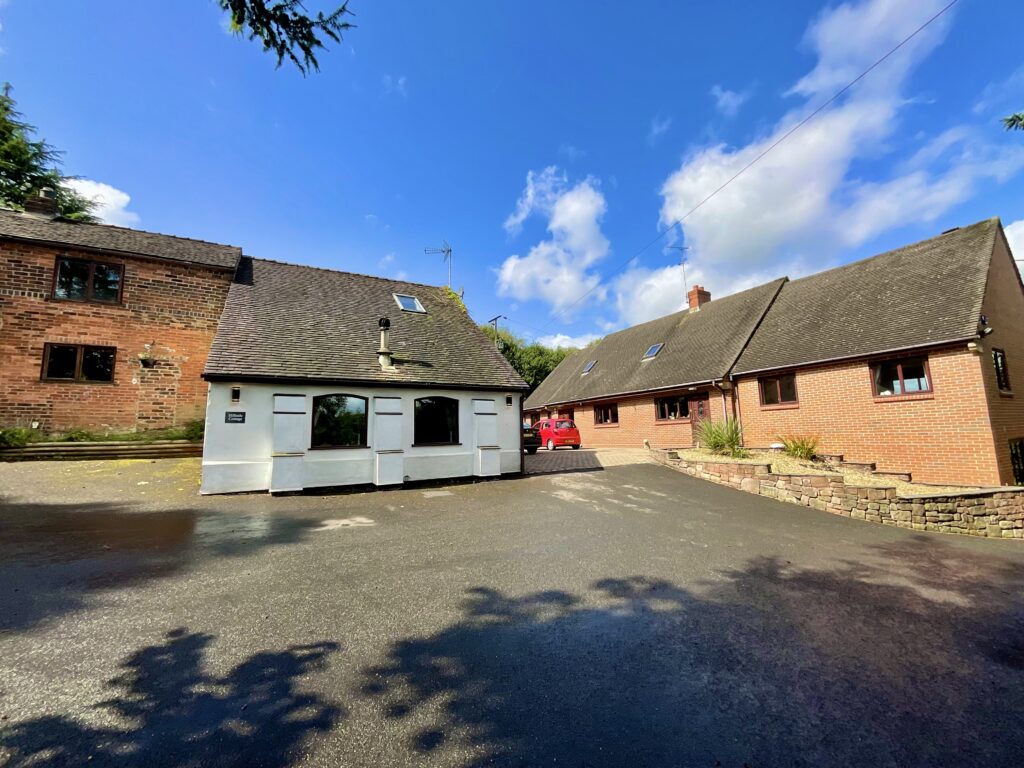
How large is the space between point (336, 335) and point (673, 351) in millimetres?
15572

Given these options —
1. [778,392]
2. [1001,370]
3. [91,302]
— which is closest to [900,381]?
[1001,370]

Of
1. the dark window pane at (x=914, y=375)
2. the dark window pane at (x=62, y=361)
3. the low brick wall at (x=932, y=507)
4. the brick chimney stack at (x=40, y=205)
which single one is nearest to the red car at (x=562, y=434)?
the low brick wall at (x=932, y=507)

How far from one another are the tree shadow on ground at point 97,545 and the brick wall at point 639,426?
15.0 meters

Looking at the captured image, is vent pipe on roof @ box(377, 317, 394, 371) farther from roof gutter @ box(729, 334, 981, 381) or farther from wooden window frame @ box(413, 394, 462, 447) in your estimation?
roof gutter @ box(729, 334, 981, 381)

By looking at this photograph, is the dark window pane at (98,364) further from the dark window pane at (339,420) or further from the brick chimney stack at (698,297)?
the brick chimney stack at (698,297)

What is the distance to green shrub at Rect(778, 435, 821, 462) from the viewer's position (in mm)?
12508

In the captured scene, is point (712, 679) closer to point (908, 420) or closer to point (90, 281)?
point (908, 420)

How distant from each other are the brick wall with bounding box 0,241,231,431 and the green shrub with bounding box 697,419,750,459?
16860 millimetres

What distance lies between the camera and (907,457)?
451 inches

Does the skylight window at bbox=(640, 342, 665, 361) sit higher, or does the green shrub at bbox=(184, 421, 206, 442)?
the skylight window at bbox=(640, 342, 665, 361)

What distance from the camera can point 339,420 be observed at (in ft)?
34.4

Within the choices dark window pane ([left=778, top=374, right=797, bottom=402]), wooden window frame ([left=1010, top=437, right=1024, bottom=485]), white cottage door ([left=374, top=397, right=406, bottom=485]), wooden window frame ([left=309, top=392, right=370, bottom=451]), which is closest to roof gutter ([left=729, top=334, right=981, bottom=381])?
dark window pane ([left=778, top=374, right=797, bottom=402])

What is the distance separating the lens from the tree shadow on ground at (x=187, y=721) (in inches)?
86.7

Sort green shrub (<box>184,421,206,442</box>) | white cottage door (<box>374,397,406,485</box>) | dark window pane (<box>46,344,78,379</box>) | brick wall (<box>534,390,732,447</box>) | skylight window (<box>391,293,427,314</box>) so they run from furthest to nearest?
1. brick wall (<box>534,390,732,447</box>)
2. skylight window (<box>391,293,427,314</box>)
3. green shrub (<box>184,421,206,442</box>)
4. dark window pane (<box>46,344,78,379</box>)
5. white cottage door (<box>374,397,406,485</box>)
